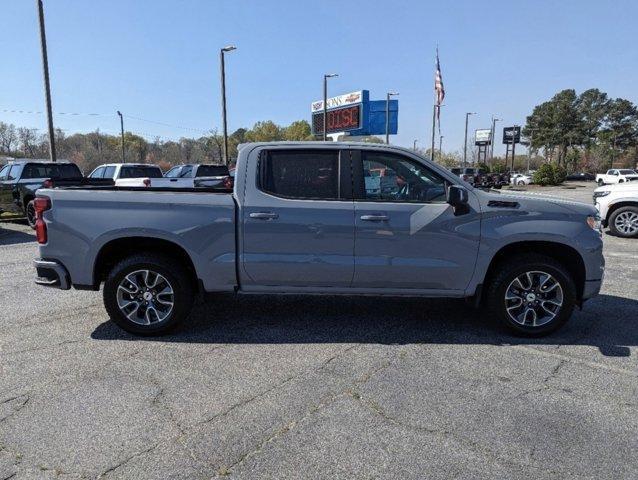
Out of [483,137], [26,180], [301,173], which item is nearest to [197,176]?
[26,180]

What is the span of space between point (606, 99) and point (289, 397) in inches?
4014

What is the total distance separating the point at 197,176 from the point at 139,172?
2424 millimetres

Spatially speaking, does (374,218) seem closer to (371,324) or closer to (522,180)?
(371,324)

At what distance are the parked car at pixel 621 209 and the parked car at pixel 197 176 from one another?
989cm

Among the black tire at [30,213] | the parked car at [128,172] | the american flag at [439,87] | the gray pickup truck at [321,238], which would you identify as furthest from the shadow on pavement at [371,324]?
the american flag at [439,87]

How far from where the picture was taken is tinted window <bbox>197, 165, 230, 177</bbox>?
18031mm

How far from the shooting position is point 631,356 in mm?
4223

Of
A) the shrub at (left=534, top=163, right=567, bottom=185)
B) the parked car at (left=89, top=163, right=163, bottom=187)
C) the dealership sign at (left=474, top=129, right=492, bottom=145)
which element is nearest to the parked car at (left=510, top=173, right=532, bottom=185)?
the shrub at (left=534, top=163, right=567, bottom=185)

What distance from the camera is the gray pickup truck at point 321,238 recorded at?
439 cm

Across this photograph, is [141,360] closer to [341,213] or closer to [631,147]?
[341,213]

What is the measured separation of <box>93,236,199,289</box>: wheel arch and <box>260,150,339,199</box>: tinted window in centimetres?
107

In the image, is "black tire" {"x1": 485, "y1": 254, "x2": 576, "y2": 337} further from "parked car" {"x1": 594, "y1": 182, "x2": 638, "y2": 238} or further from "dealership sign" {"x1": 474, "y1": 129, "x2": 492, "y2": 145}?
"dealership sign" {"x1": 474, "y1": 129, "x2": 492, "y2": 145}

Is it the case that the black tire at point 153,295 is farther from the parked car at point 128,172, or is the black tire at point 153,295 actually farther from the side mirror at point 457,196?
the parked car at point 128,172

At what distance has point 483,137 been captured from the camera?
84.1m
